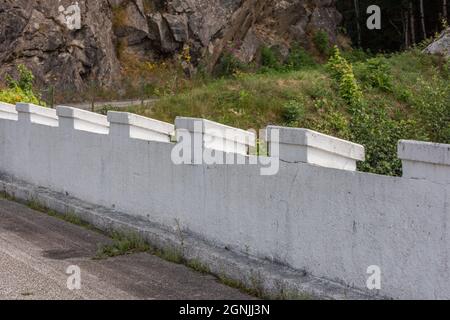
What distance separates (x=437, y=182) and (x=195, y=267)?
3411 millimetres

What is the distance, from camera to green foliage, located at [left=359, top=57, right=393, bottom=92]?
3014 cm

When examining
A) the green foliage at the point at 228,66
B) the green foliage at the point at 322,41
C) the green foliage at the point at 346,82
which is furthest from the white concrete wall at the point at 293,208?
the green foliage at the point at 322,41

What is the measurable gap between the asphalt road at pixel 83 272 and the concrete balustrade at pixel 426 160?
229 cm

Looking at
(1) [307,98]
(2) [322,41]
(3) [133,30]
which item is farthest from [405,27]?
(1) [307,98]

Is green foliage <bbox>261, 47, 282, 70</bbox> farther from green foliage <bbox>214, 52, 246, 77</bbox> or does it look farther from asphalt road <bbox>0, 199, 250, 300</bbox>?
asphalt road <bbox>0, 199, 250, 300</bbox>

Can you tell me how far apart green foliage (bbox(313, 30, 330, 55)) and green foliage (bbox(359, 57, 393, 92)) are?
46.5ft

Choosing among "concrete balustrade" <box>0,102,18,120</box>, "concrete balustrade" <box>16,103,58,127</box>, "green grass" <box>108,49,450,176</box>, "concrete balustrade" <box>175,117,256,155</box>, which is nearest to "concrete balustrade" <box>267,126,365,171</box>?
"concrete balustrade" <box>175,117,256,155</box>

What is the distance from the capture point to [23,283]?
806 cm

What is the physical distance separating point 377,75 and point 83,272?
23.6 m

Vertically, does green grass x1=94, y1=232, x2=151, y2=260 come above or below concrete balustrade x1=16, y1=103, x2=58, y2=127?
below

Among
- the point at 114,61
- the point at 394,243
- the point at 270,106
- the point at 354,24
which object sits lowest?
the point at 394,243

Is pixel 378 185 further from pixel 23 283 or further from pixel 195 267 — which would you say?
pixel 23 283

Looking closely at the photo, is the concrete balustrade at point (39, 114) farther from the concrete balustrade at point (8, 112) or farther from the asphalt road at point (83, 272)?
the asphalt road at point (83, 272)
